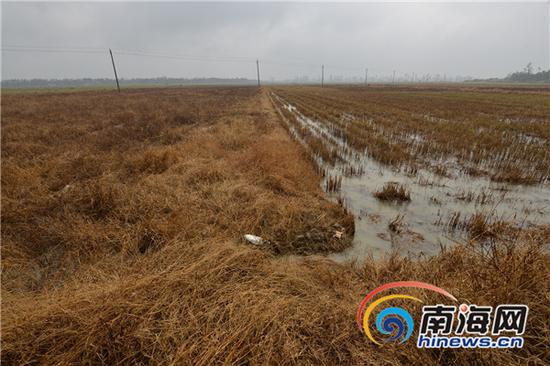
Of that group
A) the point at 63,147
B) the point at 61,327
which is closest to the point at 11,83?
the point at 63,147

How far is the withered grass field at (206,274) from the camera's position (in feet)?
6.44

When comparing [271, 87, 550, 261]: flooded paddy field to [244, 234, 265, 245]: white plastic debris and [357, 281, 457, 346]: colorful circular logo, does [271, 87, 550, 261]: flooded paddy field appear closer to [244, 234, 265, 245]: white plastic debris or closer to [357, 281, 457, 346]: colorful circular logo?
[244, 234, 265, 245]: white plastic debris

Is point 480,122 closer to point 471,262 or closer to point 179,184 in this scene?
point 471,262

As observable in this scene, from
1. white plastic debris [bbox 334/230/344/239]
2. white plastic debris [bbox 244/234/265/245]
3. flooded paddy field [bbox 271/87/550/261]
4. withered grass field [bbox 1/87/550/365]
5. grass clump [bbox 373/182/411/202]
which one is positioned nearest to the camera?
withered grass field [bbox 1/87/550/365]

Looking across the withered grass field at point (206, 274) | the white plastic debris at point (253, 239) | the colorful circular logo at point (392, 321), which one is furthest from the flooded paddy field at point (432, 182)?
the colorful circular logo at point (392, 321)

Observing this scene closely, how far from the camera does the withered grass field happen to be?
196cm

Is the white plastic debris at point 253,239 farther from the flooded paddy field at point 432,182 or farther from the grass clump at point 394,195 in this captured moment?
the grass clump at point 394,195

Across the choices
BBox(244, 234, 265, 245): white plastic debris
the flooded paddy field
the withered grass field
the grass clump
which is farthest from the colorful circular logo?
the grass clump

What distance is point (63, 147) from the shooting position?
29.1 feet

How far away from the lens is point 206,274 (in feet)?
9.21

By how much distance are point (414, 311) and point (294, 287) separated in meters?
1.27

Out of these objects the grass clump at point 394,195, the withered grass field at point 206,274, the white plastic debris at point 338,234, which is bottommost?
the white plastic debris at point 338,234

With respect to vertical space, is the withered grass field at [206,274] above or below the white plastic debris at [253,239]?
above

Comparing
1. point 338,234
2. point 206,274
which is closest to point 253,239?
point 206,274
